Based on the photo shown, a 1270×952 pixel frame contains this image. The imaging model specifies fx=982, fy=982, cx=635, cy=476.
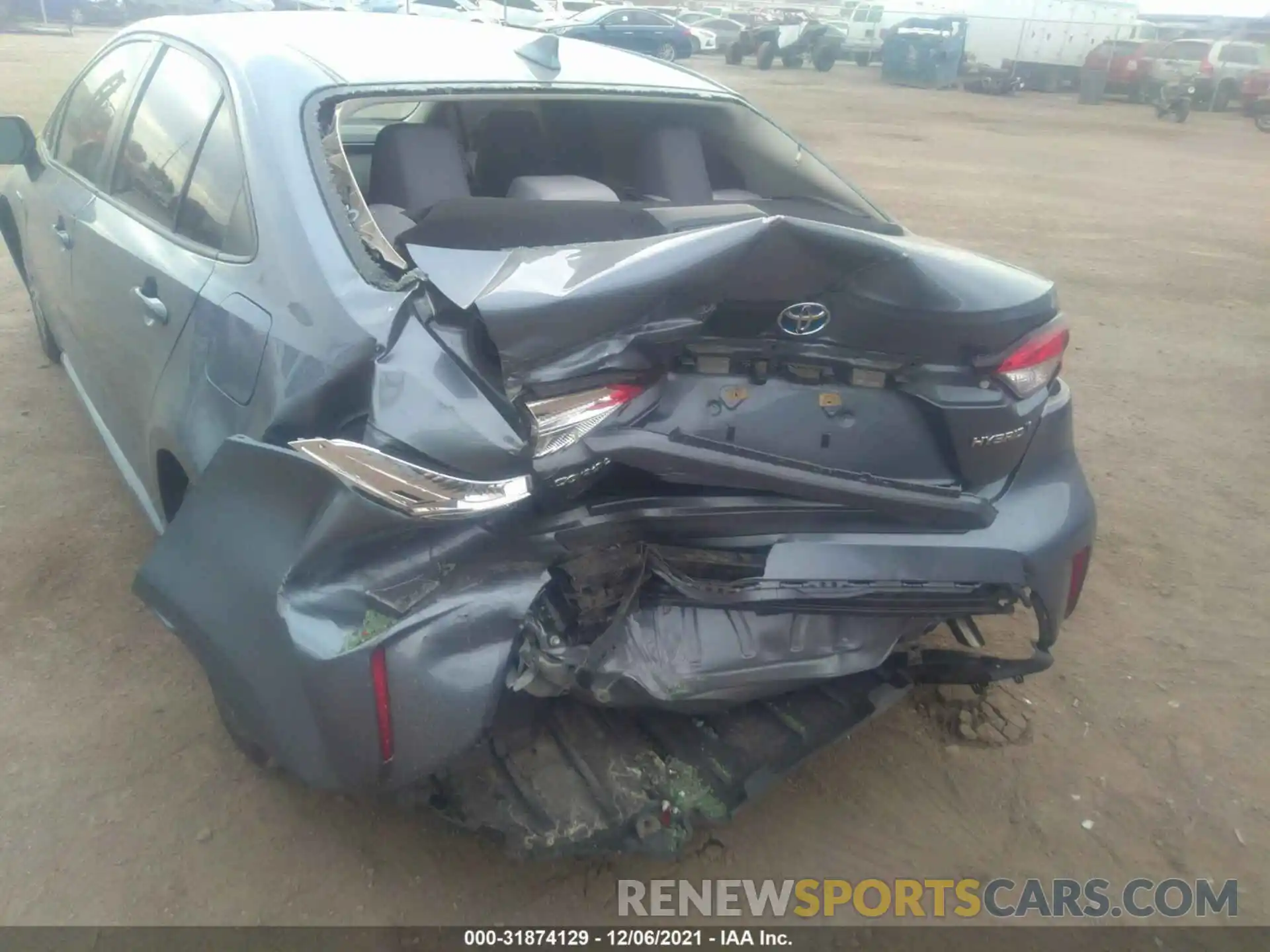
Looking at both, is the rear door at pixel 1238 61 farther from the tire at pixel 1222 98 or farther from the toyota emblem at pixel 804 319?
the toyota emblem at pixel 804 319

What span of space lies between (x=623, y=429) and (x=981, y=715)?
1581 millimetres

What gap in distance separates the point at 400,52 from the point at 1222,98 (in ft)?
87.2

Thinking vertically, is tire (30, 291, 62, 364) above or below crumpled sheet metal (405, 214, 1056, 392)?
below

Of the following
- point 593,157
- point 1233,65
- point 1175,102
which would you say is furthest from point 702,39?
point 593,157

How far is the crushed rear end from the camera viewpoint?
5.91 feet

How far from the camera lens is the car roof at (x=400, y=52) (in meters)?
2.63

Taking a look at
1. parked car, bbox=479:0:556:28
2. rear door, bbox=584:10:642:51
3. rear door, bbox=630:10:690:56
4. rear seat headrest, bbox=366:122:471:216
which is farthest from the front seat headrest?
parked car, bbox=479:0:556:28

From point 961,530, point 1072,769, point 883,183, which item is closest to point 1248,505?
point 1072,769

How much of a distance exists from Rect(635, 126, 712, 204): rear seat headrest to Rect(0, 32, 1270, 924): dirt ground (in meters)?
1.77

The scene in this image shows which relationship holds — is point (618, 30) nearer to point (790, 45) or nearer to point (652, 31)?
point (652, 31)

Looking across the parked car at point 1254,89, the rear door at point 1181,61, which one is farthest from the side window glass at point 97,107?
the rear door at point 1181,61

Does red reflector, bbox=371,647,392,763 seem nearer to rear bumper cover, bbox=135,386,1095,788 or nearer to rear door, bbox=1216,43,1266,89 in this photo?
rear bumper cover, bbox=135,386,1095,788

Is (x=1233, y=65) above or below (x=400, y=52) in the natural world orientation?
below

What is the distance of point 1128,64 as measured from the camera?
79.4 ft
